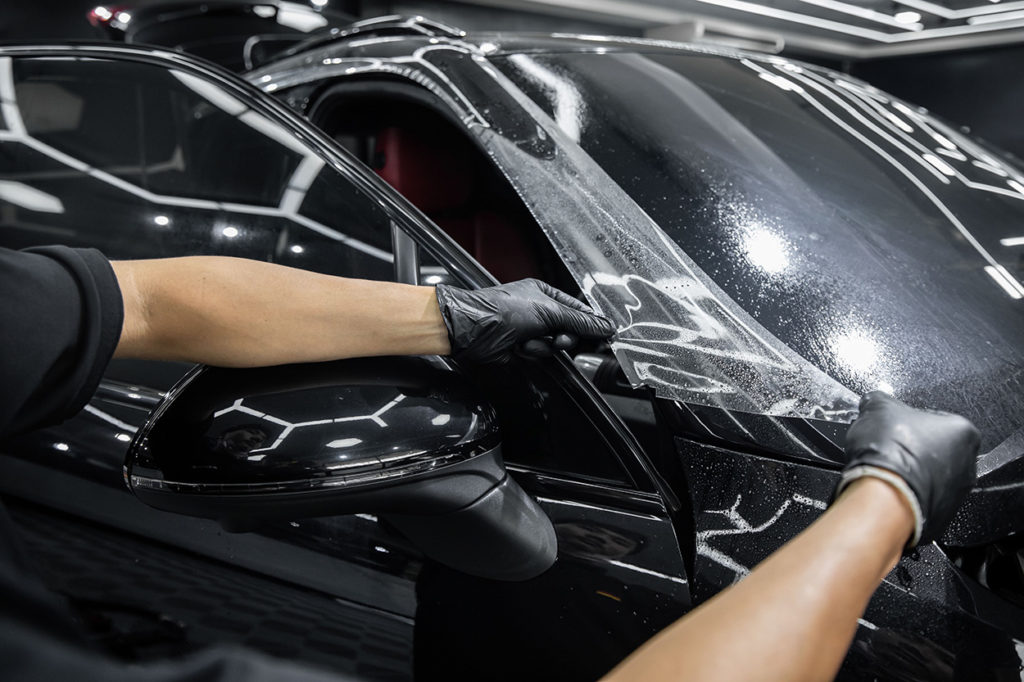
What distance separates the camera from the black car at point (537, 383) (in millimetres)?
766

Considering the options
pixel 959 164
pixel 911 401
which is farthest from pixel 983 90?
pixel 911 401

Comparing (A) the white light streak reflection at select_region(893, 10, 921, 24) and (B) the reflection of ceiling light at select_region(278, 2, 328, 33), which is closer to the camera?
(B) the reflection of ceiling light at select_region(278, 2, 328, 33)

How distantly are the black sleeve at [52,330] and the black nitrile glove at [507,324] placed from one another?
36 cm

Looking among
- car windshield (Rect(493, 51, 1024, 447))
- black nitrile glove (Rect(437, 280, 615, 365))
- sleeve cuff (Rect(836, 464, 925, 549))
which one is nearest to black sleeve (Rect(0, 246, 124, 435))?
black nitrile glove (Rect(437, 280, 615, 365))

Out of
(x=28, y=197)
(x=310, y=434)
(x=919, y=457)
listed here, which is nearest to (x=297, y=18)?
(x=28, y=197)

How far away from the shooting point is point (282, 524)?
869mm

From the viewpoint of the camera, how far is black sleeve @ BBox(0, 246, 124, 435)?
676 mm

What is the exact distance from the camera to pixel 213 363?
89 cm

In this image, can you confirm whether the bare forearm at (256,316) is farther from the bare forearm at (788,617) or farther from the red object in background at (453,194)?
the red object in background at (453,194)

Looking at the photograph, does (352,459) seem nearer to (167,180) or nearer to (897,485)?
(897,485)

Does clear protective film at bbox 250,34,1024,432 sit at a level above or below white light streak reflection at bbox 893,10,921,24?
below

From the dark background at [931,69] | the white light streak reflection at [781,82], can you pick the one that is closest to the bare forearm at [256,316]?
the white light streak reflection at [781,82]

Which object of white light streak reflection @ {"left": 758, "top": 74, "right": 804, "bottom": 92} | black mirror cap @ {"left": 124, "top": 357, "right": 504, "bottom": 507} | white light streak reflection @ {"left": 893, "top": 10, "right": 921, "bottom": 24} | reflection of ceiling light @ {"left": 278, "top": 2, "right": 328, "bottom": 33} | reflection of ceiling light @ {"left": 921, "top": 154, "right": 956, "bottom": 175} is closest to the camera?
black mirror cap @ {"left": 124, "top": 357, "right": 504, "bottom": 507}

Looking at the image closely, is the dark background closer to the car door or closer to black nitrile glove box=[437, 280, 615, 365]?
the car door
